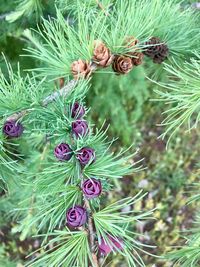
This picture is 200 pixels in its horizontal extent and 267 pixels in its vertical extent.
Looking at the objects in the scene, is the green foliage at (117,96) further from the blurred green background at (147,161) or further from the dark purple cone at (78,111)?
the dark purple cone at (78,111)

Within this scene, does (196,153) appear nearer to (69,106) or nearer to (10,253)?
(10,253)

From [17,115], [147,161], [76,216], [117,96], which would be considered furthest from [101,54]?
[147,161]

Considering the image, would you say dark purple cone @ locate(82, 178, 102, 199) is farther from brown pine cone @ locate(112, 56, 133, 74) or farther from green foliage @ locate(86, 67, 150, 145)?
green foliage @ locate(86, 67, 150, 145)

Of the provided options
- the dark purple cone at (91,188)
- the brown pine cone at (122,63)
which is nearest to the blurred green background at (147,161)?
the brown pine cone at (122,63)

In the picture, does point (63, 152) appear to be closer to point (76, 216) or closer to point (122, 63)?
point (76, 216)

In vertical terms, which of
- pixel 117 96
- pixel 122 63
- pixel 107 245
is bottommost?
pixel 117 96

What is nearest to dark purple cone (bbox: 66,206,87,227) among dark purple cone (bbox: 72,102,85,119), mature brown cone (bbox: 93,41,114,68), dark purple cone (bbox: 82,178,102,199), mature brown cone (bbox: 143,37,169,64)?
dark purple cone (bbox: 82,178,102,199)

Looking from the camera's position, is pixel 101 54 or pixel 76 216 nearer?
pixel 76 216
